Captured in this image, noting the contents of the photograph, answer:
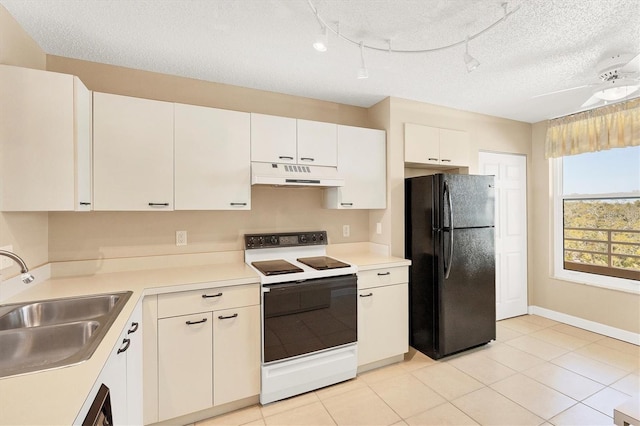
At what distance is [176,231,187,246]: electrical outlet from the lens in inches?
97.7

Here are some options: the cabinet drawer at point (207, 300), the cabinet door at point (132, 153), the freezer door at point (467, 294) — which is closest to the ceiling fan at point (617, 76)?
the freezer door at point (467, 294)

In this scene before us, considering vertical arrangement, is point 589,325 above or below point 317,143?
below

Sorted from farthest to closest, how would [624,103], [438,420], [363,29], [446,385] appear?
1. [624,103]
2. [446,385]
3. [438,420]
4. [363,29]

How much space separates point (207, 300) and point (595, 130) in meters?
4.25

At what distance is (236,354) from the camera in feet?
6.80

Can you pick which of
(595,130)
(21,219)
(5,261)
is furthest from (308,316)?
(595,130)

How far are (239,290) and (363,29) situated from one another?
1876mm

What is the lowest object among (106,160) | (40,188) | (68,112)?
(40,188)

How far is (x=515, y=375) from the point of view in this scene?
2.56 meters

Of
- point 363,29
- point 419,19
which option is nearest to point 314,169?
point 363,29

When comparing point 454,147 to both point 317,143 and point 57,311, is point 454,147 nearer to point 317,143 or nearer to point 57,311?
point 317,143

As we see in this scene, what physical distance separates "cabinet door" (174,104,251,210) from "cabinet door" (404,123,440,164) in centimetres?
158

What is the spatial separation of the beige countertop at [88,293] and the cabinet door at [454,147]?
1.27 metres

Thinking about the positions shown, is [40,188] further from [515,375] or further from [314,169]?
[515,375]
